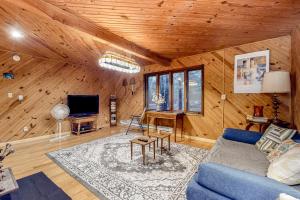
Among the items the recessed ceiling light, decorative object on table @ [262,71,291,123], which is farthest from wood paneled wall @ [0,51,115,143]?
decorative object on table @ [262,71,291,123]

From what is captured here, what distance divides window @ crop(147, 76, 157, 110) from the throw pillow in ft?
14.0

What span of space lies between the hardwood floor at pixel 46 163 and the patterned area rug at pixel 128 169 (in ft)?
0.34

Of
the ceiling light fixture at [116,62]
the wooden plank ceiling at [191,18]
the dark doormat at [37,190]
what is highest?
the wooden plank ceiling at [191,18]

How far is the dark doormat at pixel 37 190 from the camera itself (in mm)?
Result: 1850

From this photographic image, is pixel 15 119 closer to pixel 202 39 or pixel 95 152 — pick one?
pixel 95 152

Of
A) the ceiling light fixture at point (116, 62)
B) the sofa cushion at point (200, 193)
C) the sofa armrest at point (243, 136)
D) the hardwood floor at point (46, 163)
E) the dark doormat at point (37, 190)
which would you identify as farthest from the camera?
the ceiling light fixture at point (116, 62)

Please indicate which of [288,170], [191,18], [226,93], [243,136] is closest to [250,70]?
[226,93]

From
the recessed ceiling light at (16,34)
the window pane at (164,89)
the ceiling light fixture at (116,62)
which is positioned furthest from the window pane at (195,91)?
the recessed ceiling light at (16,34)

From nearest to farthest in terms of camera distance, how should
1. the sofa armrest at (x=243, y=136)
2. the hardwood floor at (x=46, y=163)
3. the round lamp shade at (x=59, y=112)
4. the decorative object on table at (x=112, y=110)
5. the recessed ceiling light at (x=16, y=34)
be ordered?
the hardwood floor at (x=46, y=163)
the sofa armrest at (x=243, y=136)
the recessed ceiling light at (x=16, y=34)
the round lamp shade at (x=59, y=112)
the decorative object on table at (x=112, y=110)

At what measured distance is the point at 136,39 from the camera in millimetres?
3402

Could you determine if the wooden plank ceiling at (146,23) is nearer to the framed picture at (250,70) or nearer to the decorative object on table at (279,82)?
the framed picture at (250,70)

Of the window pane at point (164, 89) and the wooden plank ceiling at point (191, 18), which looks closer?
the wooden plank ceiling at point (191, 18)

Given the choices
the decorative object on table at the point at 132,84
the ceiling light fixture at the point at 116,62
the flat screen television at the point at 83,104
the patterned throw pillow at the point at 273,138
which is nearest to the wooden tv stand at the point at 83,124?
the flat screen television at the point at 83,104

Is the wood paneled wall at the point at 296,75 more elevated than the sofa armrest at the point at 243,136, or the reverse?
the wood paneled wall at the point at 296,75
